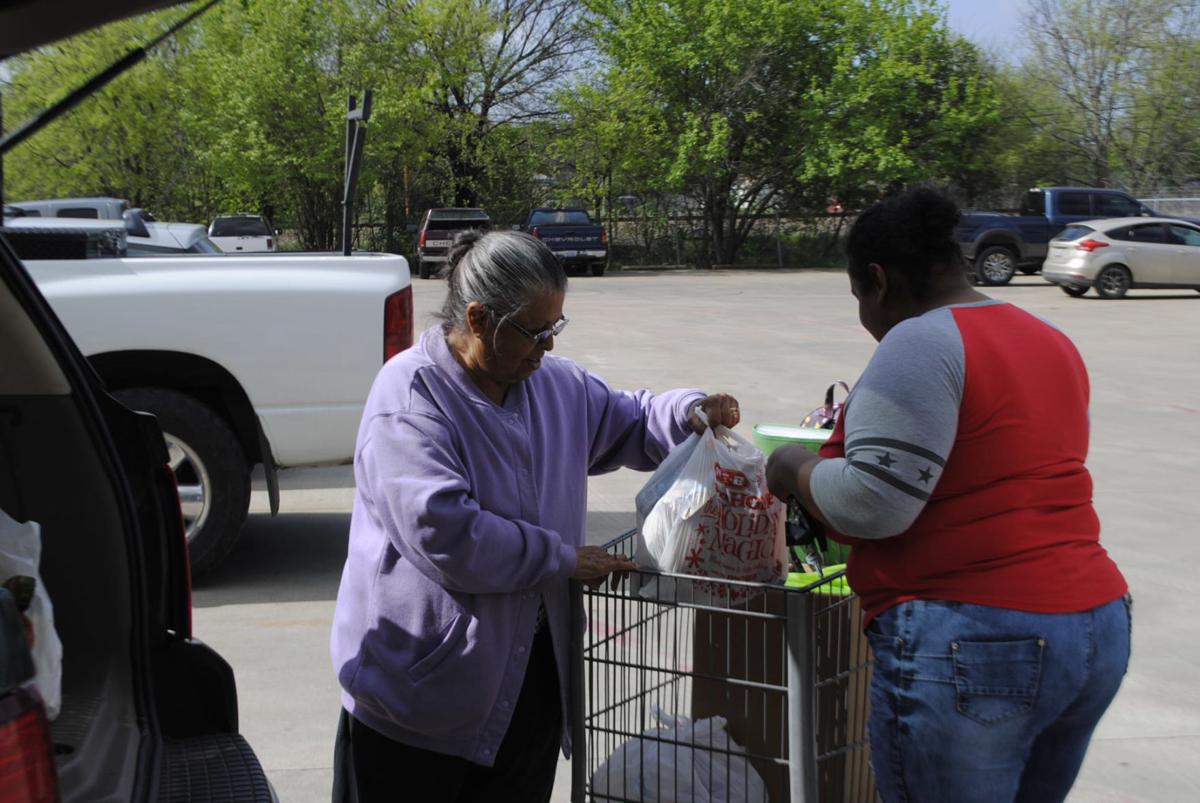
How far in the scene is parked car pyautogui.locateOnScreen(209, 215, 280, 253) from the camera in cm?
2902

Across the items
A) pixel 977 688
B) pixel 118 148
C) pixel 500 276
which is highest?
pixel 118 148

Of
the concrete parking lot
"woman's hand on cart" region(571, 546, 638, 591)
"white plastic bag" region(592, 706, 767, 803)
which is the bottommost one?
the concrete parking lot

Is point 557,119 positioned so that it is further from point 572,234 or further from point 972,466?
point 972,466

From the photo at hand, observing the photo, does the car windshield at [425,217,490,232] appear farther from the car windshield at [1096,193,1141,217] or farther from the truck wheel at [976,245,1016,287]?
the car windshield at [1096,193,1141,217]

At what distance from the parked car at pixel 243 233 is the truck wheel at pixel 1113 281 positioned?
18510 millimetres

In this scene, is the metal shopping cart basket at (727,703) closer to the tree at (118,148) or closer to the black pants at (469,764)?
the black pants at (469,764)

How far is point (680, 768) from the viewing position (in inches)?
101

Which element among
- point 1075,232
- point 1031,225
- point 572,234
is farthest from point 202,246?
point 1031,225

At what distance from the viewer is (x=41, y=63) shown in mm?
4949

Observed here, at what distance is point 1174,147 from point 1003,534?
1682 inches

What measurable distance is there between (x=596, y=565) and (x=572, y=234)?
2837cm

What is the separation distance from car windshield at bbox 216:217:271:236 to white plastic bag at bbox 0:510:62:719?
28788 mm

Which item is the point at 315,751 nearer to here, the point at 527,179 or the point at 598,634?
the point at 598,634

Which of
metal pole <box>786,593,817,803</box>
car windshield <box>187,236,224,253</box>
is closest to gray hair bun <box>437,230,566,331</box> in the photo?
metal pole <box>786,593,817,803</box>
